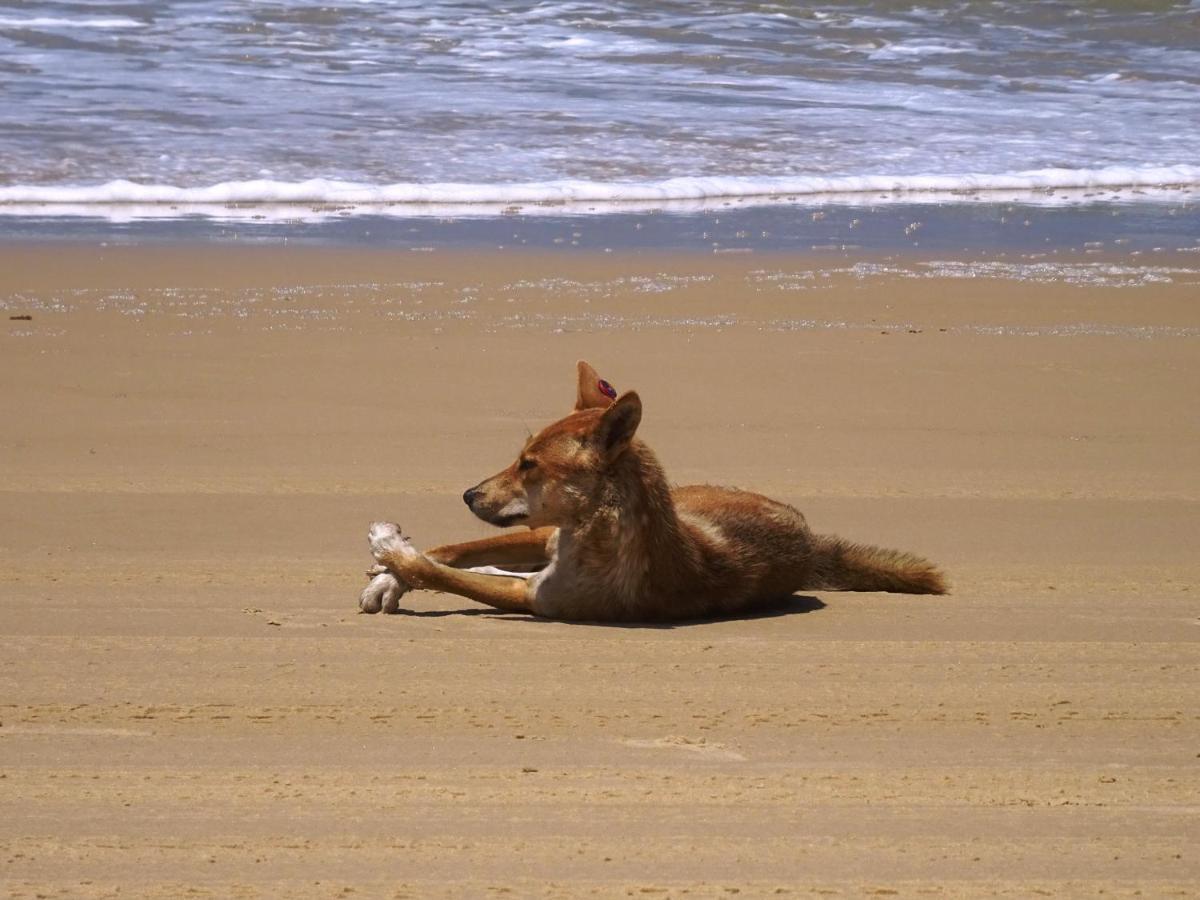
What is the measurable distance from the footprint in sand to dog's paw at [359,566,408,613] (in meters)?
1.43

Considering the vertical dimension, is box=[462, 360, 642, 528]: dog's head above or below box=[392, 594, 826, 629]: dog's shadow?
above

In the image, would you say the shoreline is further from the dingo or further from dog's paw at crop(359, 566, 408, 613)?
dog's paw at crop(359, 566, 408, 613)

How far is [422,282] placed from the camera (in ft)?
37.5

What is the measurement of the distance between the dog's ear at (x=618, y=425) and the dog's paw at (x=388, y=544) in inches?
28.1

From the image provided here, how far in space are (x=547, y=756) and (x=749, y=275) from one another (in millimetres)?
8255

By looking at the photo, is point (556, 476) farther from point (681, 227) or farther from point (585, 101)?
point (585, 101)

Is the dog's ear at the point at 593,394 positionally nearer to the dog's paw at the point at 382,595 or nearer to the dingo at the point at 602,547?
the dingo at the point at 602,547

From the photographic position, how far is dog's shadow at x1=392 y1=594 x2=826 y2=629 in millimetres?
5363

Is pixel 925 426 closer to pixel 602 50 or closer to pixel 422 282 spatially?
pixel 422 282

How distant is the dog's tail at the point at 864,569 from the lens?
18.9 ft

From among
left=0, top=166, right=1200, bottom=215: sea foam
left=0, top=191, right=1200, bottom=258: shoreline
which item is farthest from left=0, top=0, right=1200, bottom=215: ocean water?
left=0, top=191, right=1200, bottom=258: shoreline

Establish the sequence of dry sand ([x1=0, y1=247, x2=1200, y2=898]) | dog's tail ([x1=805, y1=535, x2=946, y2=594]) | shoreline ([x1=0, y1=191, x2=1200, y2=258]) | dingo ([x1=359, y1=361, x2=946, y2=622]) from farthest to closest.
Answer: shoreline ([x1=0, y1=191, x2=1200, y2=258]) < dog's tail ([x1=805, y1=535, x2=946, y2=594]) < dingo ([x1=359, y1=361, x2=946, y2=622]) < dry sand ([x1=0, y1=247, x2=1200, y2=898])

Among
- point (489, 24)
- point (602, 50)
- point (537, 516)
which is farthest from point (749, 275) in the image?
point (489, 24)

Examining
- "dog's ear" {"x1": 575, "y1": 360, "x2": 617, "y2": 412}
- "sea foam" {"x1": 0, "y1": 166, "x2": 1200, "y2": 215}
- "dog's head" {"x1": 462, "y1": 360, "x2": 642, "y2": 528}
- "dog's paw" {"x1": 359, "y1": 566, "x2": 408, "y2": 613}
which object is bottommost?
"sea foam" {"x1": 0, "y1": 166, "x2": 1200, "y2": 215}
